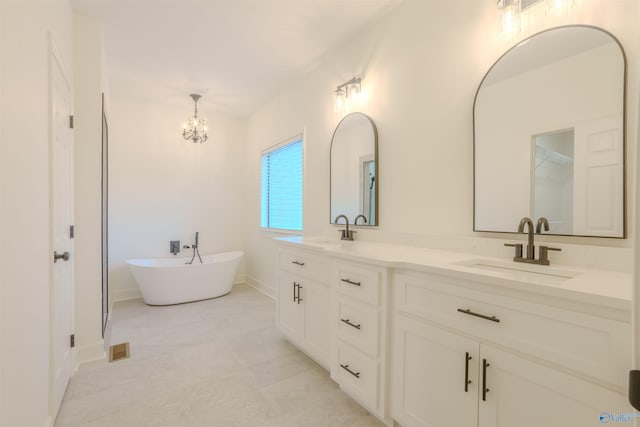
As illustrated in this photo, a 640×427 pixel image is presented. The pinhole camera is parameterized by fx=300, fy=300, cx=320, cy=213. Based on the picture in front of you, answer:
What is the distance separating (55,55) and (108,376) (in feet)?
7.10

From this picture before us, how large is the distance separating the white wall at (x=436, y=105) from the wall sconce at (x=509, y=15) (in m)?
0.05

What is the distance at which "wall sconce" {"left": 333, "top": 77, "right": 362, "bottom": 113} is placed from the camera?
2684 millimetres

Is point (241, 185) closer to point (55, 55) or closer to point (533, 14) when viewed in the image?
point (55, 55)

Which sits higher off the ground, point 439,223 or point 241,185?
point 241,185

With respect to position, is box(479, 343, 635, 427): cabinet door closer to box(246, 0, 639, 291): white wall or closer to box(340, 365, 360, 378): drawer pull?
box(246, 0, 639, 291): white wall

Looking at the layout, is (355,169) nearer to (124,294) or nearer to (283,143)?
(283,143)

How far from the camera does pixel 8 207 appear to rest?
1120 mm

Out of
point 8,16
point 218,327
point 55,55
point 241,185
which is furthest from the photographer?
point 241,185

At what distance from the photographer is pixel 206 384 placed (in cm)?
209

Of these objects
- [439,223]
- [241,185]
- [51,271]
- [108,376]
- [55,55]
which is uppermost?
[55,55]

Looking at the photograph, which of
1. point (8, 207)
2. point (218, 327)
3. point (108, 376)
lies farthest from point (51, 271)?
point (218, 327)

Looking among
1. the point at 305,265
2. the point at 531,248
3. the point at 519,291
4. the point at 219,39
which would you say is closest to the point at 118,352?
the point at 305,265

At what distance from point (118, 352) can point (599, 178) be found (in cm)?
349

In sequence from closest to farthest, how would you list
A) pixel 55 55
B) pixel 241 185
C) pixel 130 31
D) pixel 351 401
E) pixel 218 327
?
pixel 55 55 → pixel 351 401 → pixel 130 31 → pixel 218 327 → pixel 241 185
